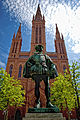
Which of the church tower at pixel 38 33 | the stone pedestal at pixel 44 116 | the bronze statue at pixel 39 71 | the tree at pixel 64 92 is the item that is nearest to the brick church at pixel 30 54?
the church tower at pixel 38 33

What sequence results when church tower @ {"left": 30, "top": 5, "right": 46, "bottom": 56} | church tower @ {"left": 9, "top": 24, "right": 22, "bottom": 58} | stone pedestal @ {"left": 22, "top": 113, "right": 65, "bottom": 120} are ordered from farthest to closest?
church tower @ {"left": 30, "top": 5, "right": 46, "bottom": 56} → church tower @ {"left": 9, "top": 24, "right": 22, "bottom": 58} → stone pedestal @ {"left": 22, "top": 113, "right": 65, "bottom": 120}

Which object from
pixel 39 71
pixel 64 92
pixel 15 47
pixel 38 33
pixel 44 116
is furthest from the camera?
pixel 38 33

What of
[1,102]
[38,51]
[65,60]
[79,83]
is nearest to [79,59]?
[79,83]

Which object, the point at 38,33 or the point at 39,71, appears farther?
the point at 38,33

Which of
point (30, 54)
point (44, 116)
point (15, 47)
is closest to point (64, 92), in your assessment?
point (44, 116)

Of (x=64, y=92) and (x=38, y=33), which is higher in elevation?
(x=38, y=33)

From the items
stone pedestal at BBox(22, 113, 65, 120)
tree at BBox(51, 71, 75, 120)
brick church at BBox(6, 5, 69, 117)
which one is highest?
brick church at BBox(6, 5, 69, 117)

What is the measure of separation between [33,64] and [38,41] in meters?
28.2

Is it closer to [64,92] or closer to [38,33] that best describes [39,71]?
[64,92]

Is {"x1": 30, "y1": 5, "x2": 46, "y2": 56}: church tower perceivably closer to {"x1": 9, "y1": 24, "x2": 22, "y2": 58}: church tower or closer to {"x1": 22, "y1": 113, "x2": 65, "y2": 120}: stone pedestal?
{"x1": 9, "y1": 24, "x2": 22, "y2": 58}: church tower

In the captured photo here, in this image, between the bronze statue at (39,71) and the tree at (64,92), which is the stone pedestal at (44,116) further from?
the tree at (64,92)

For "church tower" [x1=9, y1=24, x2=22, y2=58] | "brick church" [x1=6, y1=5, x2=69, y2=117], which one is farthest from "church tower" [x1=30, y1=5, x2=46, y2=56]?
"church tower" [x1=9, y1=24, x2=22, y2=58]

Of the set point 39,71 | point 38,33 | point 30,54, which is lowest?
point 39,71

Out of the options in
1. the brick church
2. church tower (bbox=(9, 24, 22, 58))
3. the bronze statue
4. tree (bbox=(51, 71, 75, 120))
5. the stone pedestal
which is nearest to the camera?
the stone pedestal
